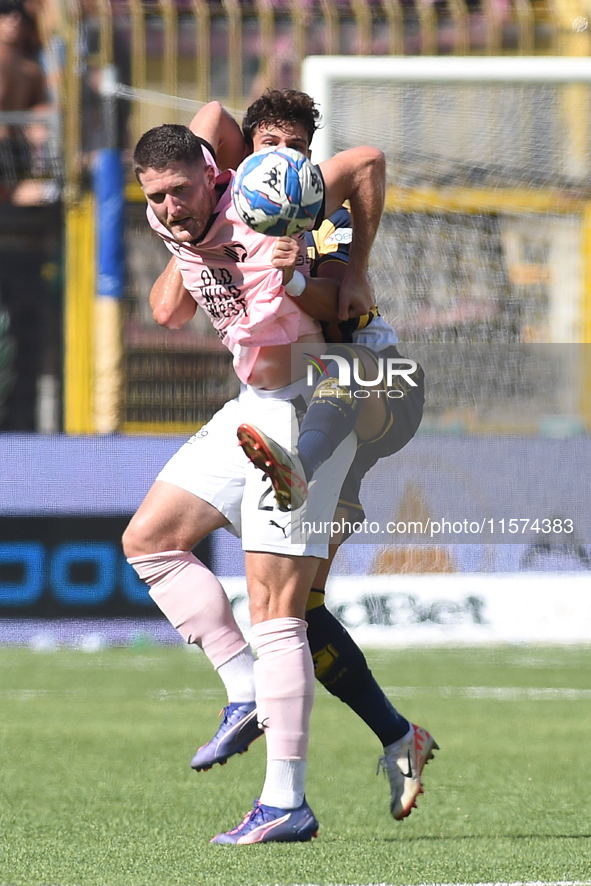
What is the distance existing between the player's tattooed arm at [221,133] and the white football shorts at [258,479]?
0.67 metres

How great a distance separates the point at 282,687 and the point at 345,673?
1.39ft

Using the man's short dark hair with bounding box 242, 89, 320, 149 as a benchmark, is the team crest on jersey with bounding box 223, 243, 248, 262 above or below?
below

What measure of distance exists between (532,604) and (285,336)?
4.96 meters

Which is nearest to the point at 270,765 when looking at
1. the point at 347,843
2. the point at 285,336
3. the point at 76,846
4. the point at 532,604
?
→ the point at 347,843

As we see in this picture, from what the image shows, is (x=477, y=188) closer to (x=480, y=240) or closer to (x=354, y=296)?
(x=480, y=240)

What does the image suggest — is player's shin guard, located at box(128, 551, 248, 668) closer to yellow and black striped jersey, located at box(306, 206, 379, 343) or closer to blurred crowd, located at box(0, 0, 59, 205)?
yellow and black striped jersey, located at box(306, 206, 379, 343)

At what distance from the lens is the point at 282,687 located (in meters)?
3.71

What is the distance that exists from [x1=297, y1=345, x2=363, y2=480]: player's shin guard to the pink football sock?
1.34 ft

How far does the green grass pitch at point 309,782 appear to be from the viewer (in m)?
3.39

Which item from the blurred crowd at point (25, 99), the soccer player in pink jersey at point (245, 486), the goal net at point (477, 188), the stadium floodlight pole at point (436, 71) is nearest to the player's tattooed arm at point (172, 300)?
the soccer player in pink jersey at point (245, 486)

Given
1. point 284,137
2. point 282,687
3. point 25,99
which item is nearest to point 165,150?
point 284,137

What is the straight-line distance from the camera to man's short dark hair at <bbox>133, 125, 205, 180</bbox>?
12.0 ft

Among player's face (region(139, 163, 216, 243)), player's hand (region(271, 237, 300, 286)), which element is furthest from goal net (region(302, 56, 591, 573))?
player's hand (region(271, 237, 300, 286))

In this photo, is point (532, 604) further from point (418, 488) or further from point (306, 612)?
point (306, 612)
